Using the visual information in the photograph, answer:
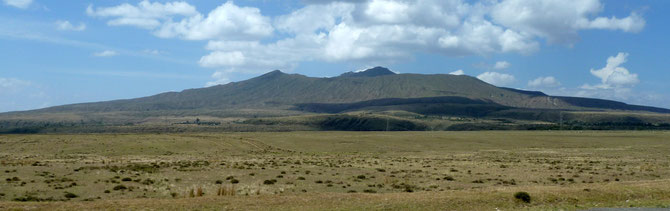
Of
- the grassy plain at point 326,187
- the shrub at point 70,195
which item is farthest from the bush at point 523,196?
the shrub at point 70,195

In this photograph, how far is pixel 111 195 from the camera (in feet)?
85.3

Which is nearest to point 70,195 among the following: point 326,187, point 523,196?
point 326,187

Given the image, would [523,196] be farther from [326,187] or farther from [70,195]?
[70,195]

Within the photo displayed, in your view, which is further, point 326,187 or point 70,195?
point 326,187

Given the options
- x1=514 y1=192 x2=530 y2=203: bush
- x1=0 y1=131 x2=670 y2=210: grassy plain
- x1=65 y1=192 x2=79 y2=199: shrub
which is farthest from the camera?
x1=65 y1=192 x2=79 y2=199: shrub

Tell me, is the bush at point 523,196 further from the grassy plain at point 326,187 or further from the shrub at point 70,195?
the shrub at point 70,195

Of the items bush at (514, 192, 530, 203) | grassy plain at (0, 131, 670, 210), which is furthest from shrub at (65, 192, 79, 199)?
bush at (514, 192, 530, 203)

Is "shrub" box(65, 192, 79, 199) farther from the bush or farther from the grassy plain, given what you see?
the bush

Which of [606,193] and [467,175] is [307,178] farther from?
[606,193]

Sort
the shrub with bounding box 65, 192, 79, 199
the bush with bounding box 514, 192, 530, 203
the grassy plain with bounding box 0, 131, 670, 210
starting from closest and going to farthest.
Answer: the grassy plain with bounding box 0, 131, 670, 210 < the bush with bounding box 514, 192, 530, 203 < the shrub with bounding box 65, 192, 79, 199

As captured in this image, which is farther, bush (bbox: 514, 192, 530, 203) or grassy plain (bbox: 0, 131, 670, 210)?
bush (bbox: 514, 192, 530, 203)

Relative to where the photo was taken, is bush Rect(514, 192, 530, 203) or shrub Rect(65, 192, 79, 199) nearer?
bush Rect(514, 192, 530, 203)

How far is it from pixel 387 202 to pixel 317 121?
576 feet

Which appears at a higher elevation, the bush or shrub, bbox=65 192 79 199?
the bush
